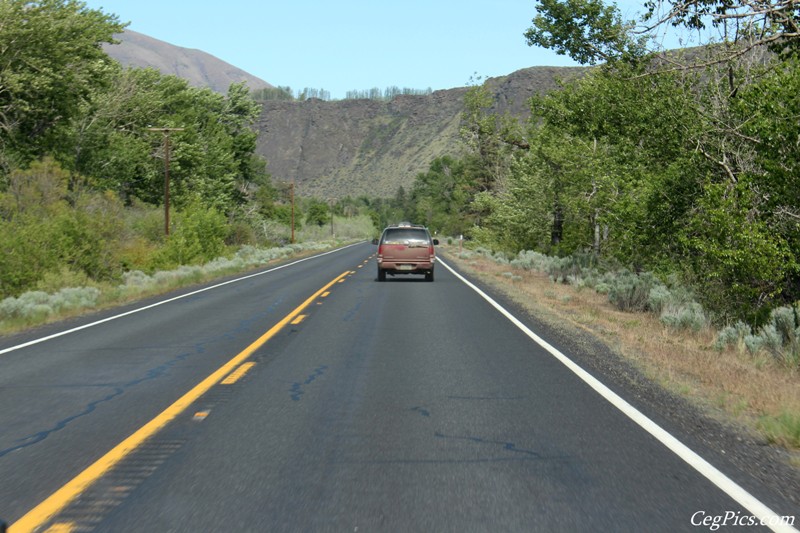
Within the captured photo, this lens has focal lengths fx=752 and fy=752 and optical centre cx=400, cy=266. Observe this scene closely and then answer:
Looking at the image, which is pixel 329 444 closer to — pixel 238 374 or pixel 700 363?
pixel 238 374

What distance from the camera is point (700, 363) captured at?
9445 millimetres

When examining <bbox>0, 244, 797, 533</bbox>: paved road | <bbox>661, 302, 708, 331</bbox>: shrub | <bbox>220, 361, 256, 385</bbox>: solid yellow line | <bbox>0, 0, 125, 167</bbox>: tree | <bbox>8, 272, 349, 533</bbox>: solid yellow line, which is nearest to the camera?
<bbox>8, 272, 349, 533</bbox>: solid yellow line

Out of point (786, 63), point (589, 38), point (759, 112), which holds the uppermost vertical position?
point (589, 38)

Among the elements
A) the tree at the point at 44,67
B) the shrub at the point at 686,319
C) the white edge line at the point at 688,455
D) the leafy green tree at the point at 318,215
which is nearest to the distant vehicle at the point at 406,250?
the shrub at the point at 686,319

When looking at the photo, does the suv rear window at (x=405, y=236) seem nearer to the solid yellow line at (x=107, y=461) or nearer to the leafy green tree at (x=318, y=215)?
the solid yellow line at (x=107, y=461)

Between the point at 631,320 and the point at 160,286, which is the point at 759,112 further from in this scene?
the point at 160,286

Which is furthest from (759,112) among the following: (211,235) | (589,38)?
(211,235)

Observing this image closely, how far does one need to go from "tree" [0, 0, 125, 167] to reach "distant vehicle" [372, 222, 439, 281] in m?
13.6

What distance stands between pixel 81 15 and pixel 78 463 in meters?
28.2

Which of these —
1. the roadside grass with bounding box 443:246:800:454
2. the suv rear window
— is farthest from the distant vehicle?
the roadside grass with bounding box 443:246:800:454

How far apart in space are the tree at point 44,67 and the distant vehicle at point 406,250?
1360 cm

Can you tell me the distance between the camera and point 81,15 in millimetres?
29266

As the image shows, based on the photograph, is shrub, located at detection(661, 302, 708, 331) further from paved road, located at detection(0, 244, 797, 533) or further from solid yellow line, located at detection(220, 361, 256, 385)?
solid yellow line, located at detection(220, 361, 256, 385)

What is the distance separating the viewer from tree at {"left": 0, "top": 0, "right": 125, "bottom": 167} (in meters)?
26.5
